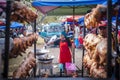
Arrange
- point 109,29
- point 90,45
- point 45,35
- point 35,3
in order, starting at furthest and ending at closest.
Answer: point 45,35
point 35,3
point 90,45
point 109,29

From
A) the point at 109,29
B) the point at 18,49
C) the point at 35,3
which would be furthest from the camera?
the point at 35,3

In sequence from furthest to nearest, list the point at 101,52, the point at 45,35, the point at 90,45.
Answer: the point at 45,35 → the point at 90,45 → the point at 101,52

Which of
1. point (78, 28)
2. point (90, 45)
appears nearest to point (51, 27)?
point (78, 28)

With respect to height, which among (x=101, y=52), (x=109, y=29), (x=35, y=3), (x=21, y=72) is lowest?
(x=21, y=72)

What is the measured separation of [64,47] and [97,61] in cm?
814

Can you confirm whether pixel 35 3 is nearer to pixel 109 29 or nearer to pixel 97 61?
pixel 97 61

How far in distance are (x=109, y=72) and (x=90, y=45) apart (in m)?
2.61

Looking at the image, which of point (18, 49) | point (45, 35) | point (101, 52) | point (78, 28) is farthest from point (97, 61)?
point (45, 35)

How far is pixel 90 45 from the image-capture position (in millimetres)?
6758

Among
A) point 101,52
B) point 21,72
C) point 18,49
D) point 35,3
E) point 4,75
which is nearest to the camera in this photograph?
point 4,75

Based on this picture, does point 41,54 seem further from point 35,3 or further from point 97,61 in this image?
point 97,61

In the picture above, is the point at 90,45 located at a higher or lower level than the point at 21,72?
higher

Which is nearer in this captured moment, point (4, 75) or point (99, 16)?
point (4, 75)

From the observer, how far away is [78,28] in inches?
1266
